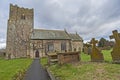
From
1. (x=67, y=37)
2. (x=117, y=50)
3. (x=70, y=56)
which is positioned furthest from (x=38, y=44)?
(x=117, y=50)

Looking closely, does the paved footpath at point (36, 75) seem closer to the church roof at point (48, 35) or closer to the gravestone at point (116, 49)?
the gravestone at point (116, 49)

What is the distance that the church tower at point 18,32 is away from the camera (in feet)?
138

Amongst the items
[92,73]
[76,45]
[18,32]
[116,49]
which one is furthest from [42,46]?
[92,73]

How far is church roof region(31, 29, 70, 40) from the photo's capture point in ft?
140

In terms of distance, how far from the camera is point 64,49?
150 feet

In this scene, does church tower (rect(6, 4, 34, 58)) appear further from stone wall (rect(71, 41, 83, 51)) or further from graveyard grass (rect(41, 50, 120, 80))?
graveyard grass (rect(41, 50, 120, 80))

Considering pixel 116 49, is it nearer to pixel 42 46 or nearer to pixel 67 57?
pixel 67 57

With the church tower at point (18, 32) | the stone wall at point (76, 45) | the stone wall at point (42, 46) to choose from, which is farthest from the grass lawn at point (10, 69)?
the stone wall at point (76, 45)

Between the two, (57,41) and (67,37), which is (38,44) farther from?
(67,37)

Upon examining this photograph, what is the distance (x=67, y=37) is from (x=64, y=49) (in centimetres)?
438

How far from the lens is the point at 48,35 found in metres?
44.9

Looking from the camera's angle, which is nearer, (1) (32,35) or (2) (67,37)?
(1) (32,35)

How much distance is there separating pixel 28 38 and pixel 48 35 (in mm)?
6427

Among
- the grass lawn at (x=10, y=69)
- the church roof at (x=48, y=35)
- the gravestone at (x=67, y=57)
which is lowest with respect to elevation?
the grass lawn at (x=10, y=69)
